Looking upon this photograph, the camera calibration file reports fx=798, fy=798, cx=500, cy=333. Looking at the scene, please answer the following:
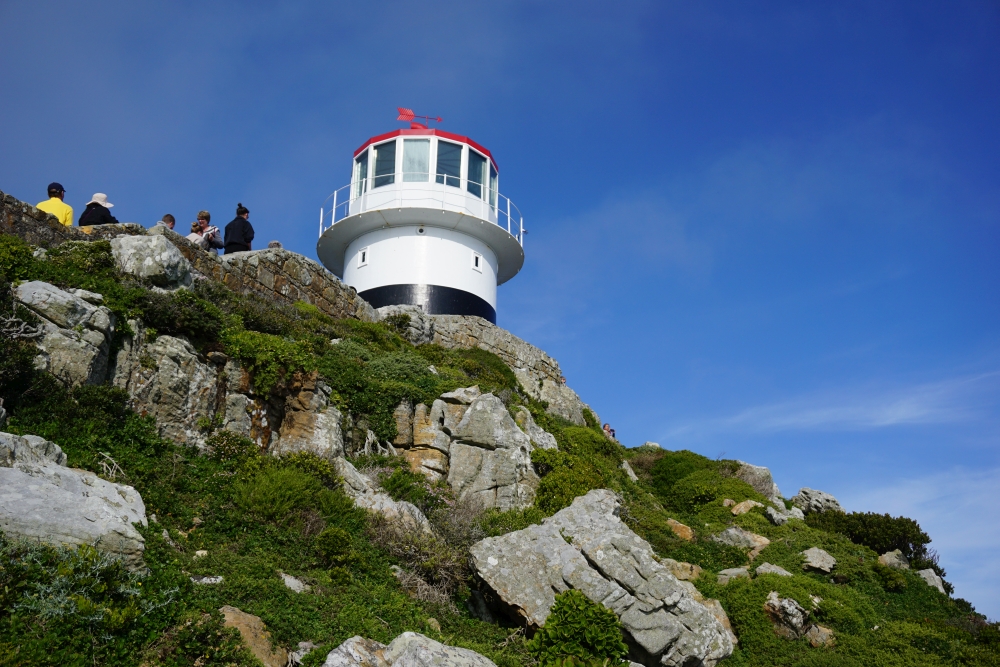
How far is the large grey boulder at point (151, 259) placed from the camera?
45.7 ft

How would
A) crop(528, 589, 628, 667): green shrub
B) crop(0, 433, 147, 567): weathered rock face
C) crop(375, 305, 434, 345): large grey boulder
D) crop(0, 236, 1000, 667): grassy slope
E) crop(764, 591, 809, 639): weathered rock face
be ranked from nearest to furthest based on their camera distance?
1. crop(0, 236, 1000, 667): grassy slope
2. crop(0, 433, 147, 567): weathered rock face
3. crop(528, 589, 628, 667): green shrub
4. crop(764, 591, 809, 639): weathered rock face
5. crop(375, 305, 434, 345): large grey boulder

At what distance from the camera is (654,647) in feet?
35.4

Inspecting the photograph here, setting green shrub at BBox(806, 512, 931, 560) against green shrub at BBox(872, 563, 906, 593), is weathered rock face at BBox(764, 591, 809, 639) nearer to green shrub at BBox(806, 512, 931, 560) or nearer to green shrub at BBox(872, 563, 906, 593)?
green shrub at BBox(872, 563, 906, 593)

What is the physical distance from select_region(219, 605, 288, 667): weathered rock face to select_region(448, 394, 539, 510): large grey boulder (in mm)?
6014

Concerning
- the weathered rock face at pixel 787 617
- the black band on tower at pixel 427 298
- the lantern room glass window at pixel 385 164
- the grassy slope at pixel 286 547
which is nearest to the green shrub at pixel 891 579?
the grassy slope at pixel 286 547

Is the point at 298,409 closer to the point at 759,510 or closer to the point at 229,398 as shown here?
the point at 229,398

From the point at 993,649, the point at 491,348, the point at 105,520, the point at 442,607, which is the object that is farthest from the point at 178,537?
the point at 491,348

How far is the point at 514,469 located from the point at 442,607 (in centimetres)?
428

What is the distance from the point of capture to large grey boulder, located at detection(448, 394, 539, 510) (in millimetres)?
14625

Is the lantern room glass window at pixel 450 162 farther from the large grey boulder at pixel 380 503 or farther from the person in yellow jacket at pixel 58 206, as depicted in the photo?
the large grey boulder at pixel 380 503

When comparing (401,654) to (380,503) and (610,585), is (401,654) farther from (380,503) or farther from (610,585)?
(380,503)

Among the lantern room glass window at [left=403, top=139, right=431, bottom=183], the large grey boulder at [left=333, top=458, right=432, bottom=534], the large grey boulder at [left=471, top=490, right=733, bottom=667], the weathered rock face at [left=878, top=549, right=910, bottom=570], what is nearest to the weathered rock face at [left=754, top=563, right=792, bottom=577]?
the weathered rock face at [left=878, top=549, right=910, bottom=570]

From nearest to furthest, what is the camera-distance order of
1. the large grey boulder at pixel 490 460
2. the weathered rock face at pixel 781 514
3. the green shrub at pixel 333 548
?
the green shrub at pixel 333 548
the large grey boulder at pixel 490 460
the weathered rock face at pixel 781 514

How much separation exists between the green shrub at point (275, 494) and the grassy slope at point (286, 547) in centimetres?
2
